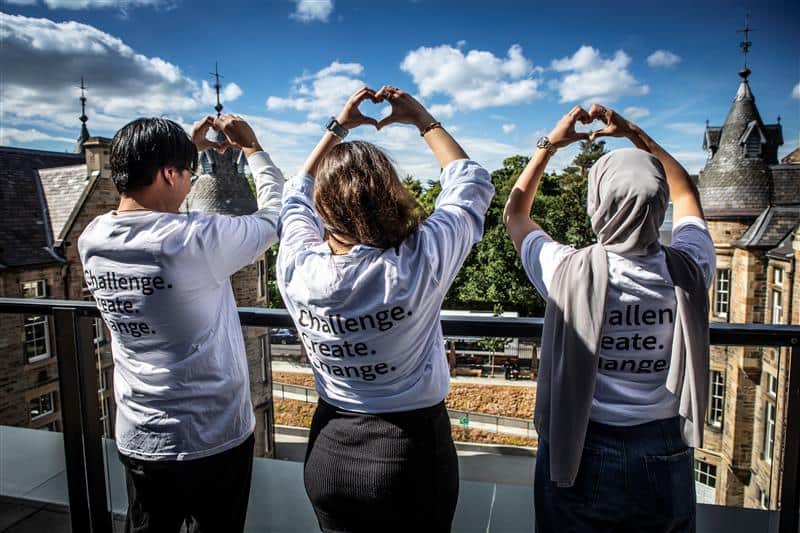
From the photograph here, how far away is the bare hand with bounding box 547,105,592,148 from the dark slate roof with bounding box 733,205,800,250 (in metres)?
23.0

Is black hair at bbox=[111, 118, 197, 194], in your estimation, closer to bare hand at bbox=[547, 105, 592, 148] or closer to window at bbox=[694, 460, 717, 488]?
bare hand at bbox=[547, 105, 592, 148]

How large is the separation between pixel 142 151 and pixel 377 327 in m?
0.81

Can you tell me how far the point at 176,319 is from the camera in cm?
158

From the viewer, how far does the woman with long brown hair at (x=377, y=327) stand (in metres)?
1.34

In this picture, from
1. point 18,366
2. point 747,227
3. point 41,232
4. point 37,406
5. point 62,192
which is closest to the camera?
point 18,366

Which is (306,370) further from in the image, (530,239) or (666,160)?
(666,160)

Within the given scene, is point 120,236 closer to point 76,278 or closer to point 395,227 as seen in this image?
point 395,227

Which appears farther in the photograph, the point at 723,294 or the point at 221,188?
the point at 221,188

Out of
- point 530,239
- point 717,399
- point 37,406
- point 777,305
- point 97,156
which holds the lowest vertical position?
point 717,399

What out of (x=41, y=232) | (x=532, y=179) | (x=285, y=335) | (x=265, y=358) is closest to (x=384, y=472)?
(x=532, y=179)

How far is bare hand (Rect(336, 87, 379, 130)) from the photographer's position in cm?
168

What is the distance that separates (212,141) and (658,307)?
1.46 m

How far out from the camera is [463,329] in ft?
6.15

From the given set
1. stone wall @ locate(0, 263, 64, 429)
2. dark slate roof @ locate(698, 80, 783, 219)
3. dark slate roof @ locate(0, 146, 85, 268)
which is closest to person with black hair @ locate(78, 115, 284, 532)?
stone wall @ locate(0, 263, 64, 429)
